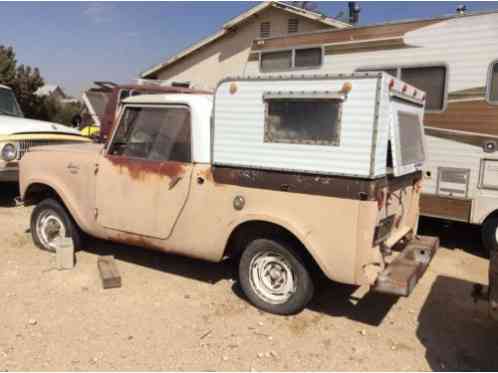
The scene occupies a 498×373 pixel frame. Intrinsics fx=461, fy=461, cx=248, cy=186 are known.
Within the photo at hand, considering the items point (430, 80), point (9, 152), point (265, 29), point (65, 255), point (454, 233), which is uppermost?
point (265, 29)

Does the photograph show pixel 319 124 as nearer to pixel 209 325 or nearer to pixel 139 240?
pixel 209 325

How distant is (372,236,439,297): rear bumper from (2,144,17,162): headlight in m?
6.41

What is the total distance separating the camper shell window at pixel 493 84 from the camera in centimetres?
562

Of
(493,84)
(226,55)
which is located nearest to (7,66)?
(226,55)

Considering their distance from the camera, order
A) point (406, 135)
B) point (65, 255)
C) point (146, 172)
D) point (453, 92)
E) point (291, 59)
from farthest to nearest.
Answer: point (291, 59) < point (453, 92) < point (65, 255) < point (146, 172) < point (406, 135)

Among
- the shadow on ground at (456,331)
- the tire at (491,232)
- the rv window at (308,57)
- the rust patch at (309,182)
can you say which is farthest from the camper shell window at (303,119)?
the rv window at (308,57)

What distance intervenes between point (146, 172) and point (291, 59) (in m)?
3.64

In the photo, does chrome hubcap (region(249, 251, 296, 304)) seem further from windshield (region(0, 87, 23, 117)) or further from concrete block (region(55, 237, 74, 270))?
windshield (region(0, 87, 23, 117))

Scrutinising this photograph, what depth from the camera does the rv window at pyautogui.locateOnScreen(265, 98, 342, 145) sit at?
3.57m

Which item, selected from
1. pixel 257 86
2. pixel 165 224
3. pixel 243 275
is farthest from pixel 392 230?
pixel 165 224

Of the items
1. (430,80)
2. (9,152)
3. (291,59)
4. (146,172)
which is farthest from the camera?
(9,152)

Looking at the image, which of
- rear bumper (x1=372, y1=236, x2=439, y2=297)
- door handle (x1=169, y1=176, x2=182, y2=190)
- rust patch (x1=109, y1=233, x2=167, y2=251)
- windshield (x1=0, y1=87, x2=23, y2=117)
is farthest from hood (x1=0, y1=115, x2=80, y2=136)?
rear bumper (x1=372, y1=236, x2=439, y2=297)

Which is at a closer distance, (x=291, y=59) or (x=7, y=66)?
(x=291, y=59)

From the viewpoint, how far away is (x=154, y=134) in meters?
4.63
